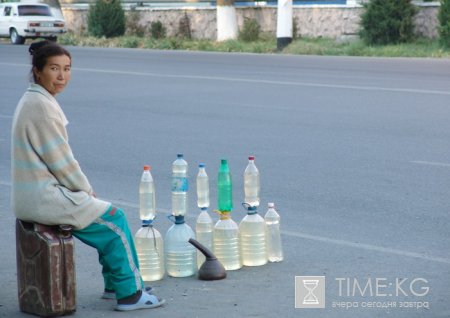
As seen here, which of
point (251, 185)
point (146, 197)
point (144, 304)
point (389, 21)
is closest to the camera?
point (144, 304)

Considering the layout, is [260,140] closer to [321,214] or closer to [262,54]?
[321,214]

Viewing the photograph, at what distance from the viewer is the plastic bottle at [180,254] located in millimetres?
6770

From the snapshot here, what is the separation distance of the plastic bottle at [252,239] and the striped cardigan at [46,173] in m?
1.34

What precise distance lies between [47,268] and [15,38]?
37.9 metres

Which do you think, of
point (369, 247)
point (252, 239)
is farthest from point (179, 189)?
point (369, 247)

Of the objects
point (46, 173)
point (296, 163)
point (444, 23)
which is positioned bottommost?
point (296, 163)

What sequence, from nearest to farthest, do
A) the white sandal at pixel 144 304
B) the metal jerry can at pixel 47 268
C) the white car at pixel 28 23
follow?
the metal jerry can at pixel 47 268, the white sandal at pixel 144 304, the white car at pixel 28 23

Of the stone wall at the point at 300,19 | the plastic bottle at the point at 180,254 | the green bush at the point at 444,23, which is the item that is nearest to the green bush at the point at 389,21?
the stone wall at the point at 300,19

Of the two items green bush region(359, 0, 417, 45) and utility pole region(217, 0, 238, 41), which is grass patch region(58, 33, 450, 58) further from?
utility pole region(217, 0, 238, 41)

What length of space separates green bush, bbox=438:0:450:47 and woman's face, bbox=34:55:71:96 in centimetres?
2558

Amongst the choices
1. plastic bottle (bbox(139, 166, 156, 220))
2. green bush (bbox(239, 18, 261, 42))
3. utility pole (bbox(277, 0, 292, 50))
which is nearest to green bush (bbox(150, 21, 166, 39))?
green bush (bbox(239, 18, 261, 42))

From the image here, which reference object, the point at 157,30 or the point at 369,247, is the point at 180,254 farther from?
the point at 157,30

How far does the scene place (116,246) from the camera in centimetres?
592

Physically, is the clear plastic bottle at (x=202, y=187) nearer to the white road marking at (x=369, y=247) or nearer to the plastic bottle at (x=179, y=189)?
the plastic bottle at (x=179, y=189)
